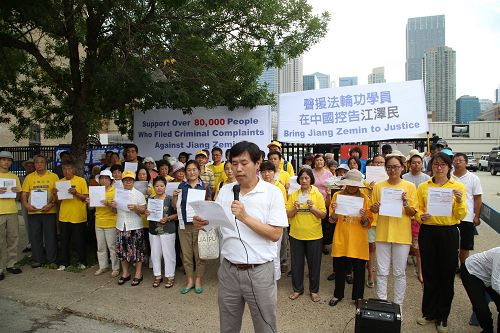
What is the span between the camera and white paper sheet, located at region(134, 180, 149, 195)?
6.10 meters

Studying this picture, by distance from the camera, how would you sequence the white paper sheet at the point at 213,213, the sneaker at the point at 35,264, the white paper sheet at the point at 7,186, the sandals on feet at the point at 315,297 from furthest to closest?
the sneaker at the point at 35,264 < the white paper sheet at the point at 7,186 < the sandals on feet at the point at 315,297 < the white paper sheet at the point at 213,213

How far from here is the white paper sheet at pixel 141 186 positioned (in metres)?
6.10

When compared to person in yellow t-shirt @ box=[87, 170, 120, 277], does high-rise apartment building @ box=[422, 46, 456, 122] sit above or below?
above

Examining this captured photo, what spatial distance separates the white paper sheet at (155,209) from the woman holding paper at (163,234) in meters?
0.01

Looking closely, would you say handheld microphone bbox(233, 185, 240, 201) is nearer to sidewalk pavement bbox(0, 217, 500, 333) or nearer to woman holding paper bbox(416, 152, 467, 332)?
sidewalk pavement bbox(0, 217, 500, 333)

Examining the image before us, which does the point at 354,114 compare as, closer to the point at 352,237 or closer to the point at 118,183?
the point at 352,237

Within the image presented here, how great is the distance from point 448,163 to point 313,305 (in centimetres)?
238

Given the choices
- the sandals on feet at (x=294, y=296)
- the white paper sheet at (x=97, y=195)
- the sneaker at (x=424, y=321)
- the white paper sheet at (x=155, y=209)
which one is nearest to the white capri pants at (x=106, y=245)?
the white paper sheet at (x=97, y=195)

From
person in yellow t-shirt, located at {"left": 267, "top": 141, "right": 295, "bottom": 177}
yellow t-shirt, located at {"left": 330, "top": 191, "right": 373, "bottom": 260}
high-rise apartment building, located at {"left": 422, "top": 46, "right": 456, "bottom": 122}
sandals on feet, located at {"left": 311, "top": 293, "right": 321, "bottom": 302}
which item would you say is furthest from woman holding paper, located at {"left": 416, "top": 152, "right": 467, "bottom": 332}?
high-rise apartment building, located at {"left": 422, "top": 46, "right": 456, "bottom": 122}

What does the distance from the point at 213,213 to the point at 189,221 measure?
2.75 metres

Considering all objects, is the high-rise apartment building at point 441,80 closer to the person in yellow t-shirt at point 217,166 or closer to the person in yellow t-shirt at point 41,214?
the person in yellow t-shirt at point 217,166

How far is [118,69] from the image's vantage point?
6.52m

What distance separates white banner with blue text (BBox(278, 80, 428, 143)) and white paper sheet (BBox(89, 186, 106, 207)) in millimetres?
3645

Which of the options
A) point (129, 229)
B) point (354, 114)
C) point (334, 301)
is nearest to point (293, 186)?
point (334, 301)
